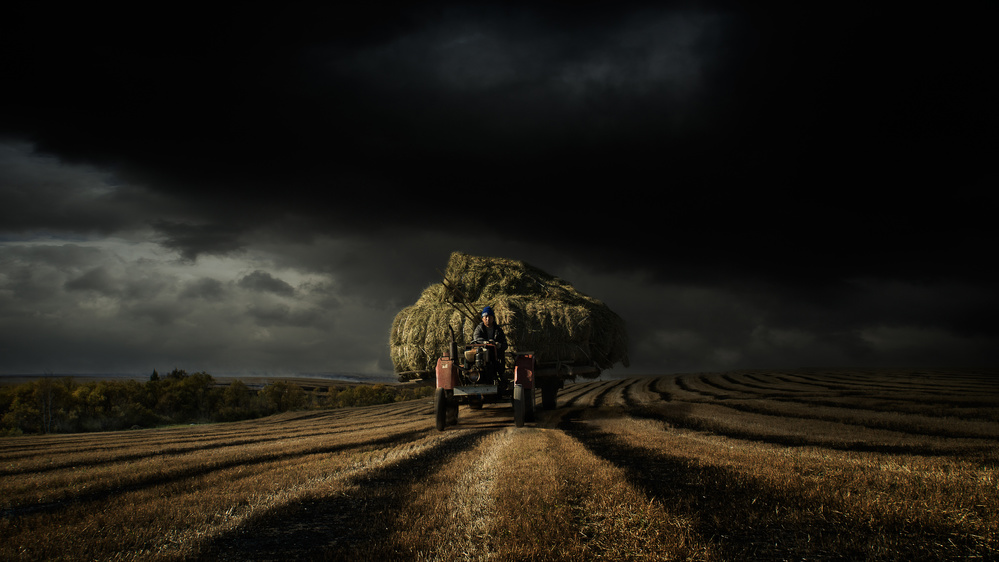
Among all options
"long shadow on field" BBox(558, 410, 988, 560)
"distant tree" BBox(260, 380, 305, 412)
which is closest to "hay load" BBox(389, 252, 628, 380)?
"long shadow on field" BBox(558, 410, 988, 560)

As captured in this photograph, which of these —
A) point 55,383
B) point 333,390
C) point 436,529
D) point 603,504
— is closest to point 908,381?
point 603,504

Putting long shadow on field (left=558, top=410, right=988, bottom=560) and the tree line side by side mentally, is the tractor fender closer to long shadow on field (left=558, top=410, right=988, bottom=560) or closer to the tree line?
long shadow on field (left=558, top=410, right=988, bottom=560)

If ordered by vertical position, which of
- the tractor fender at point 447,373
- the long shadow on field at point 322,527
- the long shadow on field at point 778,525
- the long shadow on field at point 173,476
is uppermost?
the tractor fender at point 447,373

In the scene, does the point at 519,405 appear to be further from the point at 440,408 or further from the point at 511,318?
the point at 511,318

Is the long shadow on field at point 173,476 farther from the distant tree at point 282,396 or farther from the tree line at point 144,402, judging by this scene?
the distant tree at point 282,396

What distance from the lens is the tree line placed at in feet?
89.3

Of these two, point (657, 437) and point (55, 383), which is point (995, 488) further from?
point (55, 383)

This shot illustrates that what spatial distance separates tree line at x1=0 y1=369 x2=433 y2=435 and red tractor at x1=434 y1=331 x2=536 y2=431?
23.3 m

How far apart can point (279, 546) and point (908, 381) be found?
18.6 meters

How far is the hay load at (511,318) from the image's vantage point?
38.6ft

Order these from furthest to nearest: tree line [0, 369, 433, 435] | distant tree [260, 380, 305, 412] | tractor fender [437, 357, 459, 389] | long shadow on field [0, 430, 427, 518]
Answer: distant tree [260, 380, 305, 412] → tree line [0, 369, 433, 435] → tractor fender [437, 357, 459, 389] → long shadow on field [0, 430, 427, 518]

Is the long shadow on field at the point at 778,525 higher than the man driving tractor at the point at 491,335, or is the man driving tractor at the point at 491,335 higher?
the man driving tractor at the point at 491,335

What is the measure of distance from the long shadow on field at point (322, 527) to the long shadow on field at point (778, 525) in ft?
6.88

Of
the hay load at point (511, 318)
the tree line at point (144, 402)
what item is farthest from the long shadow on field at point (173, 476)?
the tree line at point (144, 402)
